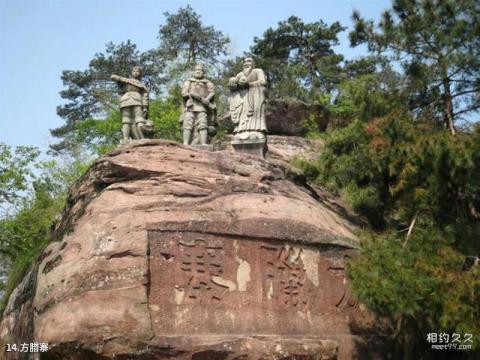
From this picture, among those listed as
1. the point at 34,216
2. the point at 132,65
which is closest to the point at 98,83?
the point at 132,65

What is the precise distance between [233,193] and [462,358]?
3.32 m

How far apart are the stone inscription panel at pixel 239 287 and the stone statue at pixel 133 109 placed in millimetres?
3100

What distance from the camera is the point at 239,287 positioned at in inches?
269

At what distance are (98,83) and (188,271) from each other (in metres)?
16.5

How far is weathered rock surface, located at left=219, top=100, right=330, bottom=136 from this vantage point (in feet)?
53.7

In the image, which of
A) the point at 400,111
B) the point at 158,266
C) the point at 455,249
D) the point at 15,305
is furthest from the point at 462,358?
the point at 15,305

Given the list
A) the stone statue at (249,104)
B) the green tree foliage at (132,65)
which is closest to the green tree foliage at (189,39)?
the green tree foliage at (132,65)

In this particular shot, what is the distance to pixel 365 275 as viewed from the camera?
6.34m

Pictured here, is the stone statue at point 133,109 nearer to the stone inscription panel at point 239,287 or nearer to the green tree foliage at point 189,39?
the stone inscription panel at point 239,287

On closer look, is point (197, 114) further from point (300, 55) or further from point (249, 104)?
point (300, 55)

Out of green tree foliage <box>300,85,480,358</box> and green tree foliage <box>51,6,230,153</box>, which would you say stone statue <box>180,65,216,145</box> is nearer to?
green tree foliage <box>300,85,480,358</box>

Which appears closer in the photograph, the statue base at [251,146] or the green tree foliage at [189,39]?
the statue base at [251,146]

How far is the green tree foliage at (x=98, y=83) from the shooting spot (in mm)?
21422

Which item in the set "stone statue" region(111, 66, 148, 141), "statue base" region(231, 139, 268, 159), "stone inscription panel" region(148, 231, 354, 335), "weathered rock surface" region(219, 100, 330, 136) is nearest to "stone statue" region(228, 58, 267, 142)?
"statue base" region(231, 139, 268, 159)
